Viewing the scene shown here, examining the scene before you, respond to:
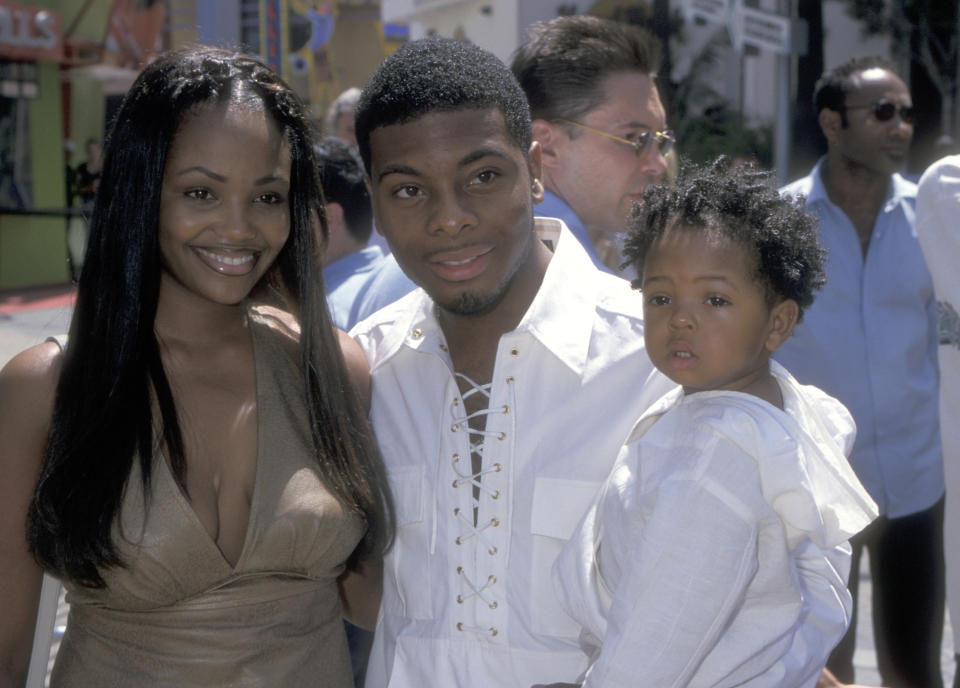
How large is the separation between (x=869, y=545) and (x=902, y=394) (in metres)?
0.64

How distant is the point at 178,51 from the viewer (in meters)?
2.33

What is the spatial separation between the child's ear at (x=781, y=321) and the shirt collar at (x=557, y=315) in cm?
39

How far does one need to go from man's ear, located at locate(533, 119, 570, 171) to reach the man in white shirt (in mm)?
1142

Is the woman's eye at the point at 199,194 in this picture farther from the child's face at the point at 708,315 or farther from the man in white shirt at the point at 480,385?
the child's face at the point at 708,315

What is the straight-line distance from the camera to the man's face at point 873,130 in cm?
448

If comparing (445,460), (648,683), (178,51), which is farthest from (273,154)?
(648,683)

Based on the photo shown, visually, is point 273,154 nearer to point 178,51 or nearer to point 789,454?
point 178,51

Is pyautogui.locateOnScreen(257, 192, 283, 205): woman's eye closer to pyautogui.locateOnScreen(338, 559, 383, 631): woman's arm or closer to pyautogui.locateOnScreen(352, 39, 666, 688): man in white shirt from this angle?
pyautogui.locateOnScreen(352, 39, 666, 688): man in white shirt

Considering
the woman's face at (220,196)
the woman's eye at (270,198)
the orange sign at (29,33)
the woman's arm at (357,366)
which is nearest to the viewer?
the woman's face at (220,196)

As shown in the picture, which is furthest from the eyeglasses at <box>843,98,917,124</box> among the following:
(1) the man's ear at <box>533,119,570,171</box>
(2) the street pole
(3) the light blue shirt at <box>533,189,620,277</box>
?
(2) the street pole

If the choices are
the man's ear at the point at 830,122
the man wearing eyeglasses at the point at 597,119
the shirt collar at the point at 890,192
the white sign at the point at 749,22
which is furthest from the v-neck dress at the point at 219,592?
the white sign at the point at 749,22

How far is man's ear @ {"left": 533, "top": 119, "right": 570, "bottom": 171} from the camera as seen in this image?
3598mm

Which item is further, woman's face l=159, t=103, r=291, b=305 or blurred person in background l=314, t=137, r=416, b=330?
blurred person in background l=314, t=137, r=416, b=330

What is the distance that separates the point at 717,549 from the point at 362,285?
238cm
